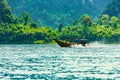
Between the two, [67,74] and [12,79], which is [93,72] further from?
[12,79]

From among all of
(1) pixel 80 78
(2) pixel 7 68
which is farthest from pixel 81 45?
(1) pixel 80 78

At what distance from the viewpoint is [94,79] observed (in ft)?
165

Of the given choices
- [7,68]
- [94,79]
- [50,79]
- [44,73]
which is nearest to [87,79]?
[94,79]

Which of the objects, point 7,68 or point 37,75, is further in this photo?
point 7,68

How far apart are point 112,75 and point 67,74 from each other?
5.62 metres

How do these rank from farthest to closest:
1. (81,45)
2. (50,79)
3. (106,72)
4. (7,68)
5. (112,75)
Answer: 1. (81,45)
2. (7,68)
3. (106,72)
4. (112,75)
5. (50,79)

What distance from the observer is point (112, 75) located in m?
54.0

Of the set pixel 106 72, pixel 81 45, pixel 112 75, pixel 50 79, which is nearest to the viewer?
pixel 50 79

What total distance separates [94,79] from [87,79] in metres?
0.79

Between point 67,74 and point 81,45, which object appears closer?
point 67,74

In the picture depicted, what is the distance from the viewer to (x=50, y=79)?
164ft

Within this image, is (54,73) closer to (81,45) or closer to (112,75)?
(112,75)

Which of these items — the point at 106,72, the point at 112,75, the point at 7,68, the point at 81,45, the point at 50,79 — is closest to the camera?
the point at 50,79

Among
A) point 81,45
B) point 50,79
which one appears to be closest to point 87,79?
point 50,79
